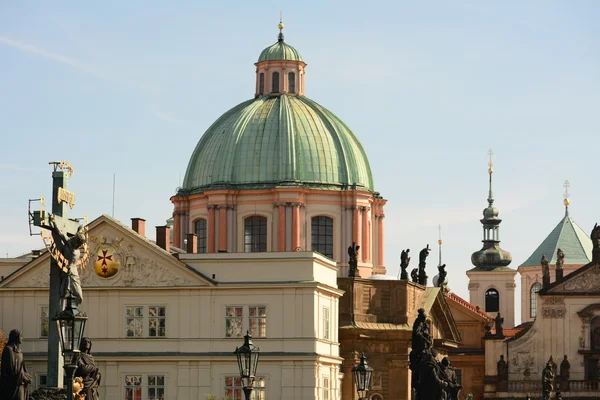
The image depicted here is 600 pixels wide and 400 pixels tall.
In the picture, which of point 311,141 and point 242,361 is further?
point 311,141

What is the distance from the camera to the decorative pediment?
10575cm

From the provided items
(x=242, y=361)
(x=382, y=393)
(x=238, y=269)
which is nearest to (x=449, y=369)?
(x=242, y=361)

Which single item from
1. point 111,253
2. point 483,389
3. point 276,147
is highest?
point 276,147

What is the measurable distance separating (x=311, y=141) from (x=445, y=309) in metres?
12.6

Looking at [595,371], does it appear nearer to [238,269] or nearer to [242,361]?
[238,269]

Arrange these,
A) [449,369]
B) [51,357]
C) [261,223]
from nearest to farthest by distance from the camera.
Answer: [51,357] → [449,369] → [261,223]

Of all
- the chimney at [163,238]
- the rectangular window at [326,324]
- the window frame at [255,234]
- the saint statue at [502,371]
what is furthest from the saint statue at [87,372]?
the saint statue at [502,371]

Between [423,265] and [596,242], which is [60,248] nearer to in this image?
[423,265]

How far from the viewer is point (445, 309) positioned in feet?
306

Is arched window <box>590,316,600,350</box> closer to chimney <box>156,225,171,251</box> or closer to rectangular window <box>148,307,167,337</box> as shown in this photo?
chimney <box>156,225,171,251</box>

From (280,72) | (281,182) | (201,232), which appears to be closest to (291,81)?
(280,72)

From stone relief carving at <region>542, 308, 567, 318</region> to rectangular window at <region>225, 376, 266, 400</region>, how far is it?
3940cm

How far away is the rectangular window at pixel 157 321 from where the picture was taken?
2886 inches

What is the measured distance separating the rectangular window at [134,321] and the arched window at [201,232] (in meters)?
17.5
